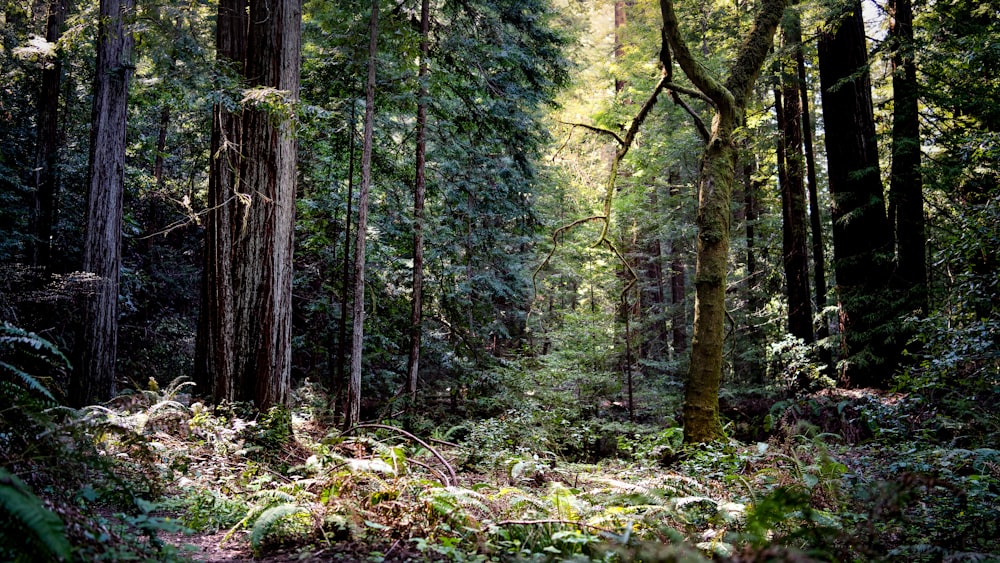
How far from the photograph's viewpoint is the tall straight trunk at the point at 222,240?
6.94m

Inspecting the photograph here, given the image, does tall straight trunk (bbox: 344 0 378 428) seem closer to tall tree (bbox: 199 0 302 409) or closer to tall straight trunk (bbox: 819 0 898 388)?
tall tree (bbox: 199 0 302 409)

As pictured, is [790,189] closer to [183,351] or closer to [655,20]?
[655,20]

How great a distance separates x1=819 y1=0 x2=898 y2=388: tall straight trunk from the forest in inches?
2.7

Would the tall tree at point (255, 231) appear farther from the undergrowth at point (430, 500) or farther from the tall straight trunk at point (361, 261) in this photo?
the tall straight trunk at point (361, 261)

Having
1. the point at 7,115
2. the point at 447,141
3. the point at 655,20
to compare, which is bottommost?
the point at 447,141

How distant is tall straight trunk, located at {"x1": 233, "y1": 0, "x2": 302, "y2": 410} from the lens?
23.1 ft

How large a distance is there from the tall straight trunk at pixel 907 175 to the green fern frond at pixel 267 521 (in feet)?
36.7

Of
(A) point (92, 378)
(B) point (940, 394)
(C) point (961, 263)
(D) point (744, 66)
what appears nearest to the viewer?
(C) point (961, 263)

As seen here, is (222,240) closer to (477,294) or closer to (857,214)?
(477,294)

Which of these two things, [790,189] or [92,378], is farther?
[790,189]

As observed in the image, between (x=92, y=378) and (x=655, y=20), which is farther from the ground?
(x=655, y=20)

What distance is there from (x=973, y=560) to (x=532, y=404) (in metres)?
9.20

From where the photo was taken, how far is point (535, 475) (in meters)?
5.95

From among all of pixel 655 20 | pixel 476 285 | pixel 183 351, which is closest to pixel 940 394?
pixel 476 285
